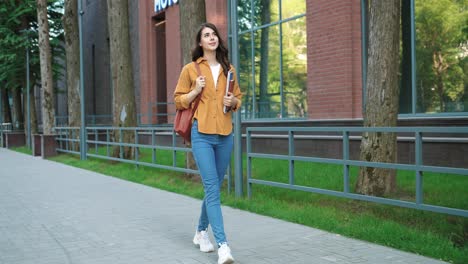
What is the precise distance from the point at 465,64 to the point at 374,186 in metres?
5.11

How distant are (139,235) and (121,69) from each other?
33.2 ft

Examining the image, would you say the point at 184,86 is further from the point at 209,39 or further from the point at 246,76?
the point at 246,76

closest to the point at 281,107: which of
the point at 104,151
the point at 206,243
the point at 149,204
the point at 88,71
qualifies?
the point at 104,151

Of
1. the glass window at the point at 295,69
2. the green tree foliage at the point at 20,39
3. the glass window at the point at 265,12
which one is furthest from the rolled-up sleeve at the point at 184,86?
the green tree foliage at the point at 20,39

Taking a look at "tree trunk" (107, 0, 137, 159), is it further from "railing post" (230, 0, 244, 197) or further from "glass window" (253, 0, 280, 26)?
"railing post" (230, 0, 244, 197)

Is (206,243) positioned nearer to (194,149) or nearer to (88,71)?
(194,149)

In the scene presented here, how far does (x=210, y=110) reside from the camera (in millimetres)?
5156

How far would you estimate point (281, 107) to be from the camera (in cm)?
1692

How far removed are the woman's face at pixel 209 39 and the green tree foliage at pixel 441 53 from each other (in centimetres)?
760

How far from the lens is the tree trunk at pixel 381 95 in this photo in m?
7.55

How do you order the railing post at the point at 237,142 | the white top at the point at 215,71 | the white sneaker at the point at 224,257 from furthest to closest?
1. the railing post at the point at 237,142
2. the white top at the point at 215,71
3. the white sneaker at the point at 224,257

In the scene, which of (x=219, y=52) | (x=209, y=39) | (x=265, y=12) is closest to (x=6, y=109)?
(x=265, y=12)

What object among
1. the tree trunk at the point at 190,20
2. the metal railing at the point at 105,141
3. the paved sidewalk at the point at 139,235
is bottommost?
the paved sidewalk at the point at 139,235

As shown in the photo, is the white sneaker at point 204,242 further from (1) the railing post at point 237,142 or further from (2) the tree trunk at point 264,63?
(2) the tree trunk at point 264,63
